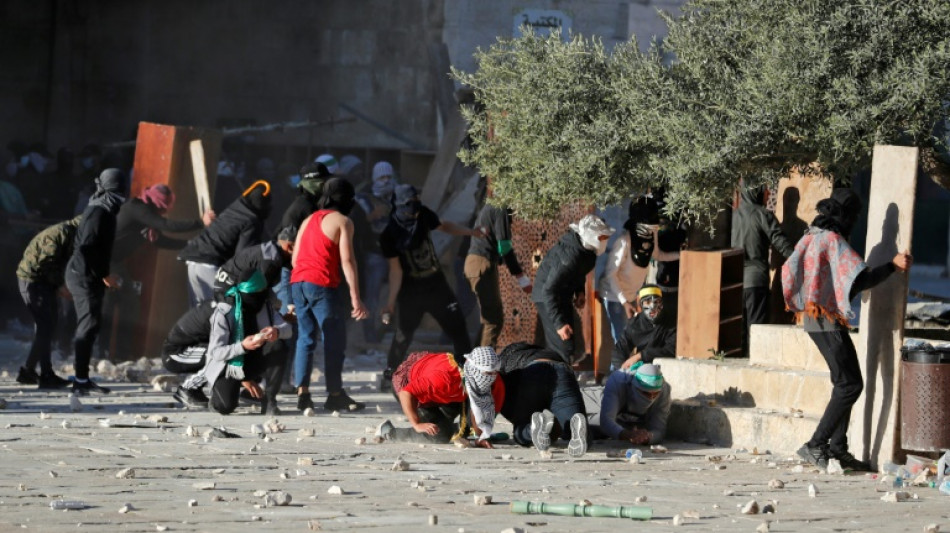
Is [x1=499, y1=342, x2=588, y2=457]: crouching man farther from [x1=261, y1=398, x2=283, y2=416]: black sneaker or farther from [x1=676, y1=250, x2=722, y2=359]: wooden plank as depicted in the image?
[x1=261, y1=398, x2=283, y2=416]: black sneaker

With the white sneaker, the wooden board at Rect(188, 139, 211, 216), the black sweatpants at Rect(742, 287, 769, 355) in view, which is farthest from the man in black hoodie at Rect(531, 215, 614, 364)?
the wooden board at Rect(188, 139, 211, 216)

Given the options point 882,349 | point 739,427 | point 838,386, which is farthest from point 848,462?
point 739,427

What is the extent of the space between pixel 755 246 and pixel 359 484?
5.51m

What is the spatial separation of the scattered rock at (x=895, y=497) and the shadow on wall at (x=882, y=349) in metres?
1.03

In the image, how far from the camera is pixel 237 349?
12.0 m

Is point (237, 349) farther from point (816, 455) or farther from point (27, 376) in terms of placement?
point (816, 455)

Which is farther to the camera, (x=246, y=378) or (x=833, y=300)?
(x=246, y=378)

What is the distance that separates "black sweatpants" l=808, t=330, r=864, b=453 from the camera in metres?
9.65

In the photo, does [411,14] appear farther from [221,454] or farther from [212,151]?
[221,454]

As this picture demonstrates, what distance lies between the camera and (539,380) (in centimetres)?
1055

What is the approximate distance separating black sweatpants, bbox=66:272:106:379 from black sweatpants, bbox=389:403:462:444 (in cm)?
358

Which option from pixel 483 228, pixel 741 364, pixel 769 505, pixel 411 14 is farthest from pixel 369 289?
pixel 769 505

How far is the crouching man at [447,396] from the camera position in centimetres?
1027

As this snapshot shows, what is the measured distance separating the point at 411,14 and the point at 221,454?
13120mm
